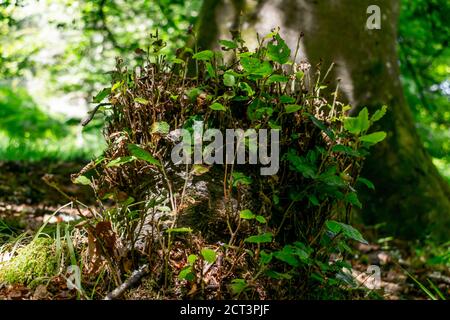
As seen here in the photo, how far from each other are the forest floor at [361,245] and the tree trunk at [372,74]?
27 cm

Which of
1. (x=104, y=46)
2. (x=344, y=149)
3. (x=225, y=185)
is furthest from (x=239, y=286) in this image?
(x=104, y=46)

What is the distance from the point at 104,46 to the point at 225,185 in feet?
14.6

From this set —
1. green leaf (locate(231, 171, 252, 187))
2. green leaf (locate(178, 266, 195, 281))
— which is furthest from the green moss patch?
green leaf (locate(231, 171, 252, 187))

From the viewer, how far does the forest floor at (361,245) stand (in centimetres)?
299

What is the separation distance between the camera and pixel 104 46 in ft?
18.9

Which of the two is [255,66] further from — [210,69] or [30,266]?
[30,266]

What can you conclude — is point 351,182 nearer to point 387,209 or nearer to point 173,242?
point 173,242

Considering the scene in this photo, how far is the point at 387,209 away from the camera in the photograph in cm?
387

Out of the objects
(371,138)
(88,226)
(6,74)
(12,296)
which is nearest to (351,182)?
(371,138)

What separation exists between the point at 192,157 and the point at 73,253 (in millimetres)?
594

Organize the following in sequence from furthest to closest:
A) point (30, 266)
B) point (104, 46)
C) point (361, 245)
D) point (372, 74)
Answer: point (104, 46)
point (372, 74)
point (361, 245)
point (30, 266)

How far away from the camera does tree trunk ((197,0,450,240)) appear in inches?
138

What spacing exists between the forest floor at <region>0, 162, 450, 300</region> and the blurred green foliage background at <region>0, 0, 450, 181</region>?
2.64 feet

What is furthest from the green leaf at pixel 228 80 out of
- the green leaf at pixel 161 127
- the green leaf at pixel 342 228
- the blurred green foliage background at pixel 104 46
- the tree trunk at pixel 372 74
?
the blurred green foliage background at pixel 104 46
